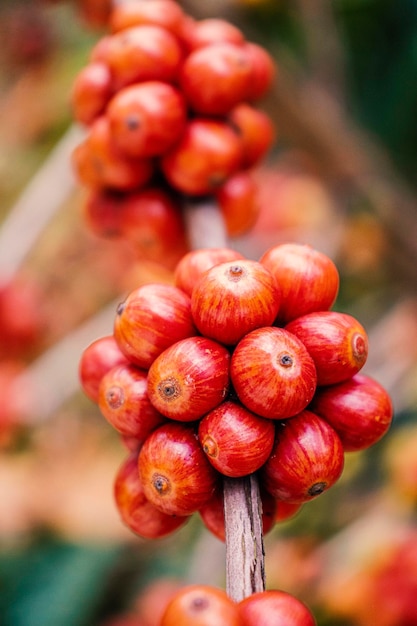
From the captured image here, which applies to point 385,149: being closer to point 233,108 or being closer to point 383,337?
point 383,337

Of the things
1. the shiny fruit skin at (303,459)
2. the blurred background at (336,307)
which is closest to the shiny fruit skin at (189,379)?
the shiny fruit skin at (303,459)

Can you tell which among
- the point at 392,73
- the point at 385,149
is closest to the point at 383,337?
the point at 385,149

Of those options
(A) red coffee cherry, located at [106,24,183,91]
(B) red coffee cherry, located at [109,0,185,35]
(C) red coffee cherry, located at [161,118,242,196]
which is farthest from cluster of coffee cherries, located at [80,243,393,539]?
(B) red coffee cherry, located at [109,0,185,35]

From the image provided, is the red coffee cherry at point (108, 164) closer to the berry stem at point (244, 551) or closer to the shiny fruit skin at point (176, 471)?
the shiny fruit skin at point (176, 471)

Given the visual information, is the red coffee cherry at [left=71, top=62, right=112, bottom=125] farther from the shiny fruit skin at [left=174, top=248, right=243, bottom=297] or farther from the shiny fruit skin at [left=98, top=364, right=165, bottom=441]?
the shiny fruit skin at [left=98, top=364, right=165, bottom=441]

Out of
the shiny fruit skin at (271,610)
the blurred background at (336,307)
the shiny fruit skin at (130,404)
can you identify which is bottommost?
the blurred background at (336,307)

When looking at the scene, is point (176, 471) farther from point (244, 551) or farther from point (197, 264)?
point (197, 264)
